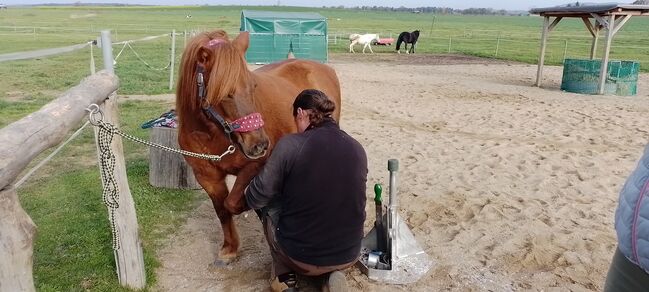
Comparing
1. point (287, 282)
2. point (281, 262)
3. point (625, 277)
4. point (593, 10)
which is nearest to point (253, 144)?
point (281, 262)

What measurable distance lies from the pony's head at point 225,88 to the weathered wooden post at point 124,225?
0.55m

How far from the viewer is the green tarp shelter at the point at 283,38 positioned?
1973 cm

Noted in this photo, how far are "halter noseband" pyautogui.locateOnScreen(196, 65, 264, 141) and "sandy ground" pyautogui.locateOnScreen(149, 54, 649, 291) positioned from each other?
1193 millimetres

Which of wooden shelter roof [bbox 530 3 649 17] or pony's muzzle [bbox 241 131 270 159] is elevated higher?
wooden shelter roof [bbox 530 3 649 17]

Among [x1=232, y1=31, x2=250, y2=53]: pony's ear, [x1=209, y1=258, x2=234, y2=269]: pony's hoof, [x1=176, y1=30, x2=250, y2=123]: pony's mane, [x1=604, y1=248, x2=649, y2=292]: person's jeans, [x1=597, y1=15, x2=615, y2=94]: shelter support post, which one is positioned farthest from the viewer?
[x1=597, y1=15, x2=615, y2=94]: shelter support post

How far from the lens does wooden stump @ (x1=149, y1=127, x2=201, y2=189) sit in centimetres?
519

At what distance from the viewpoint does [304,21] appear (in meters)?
20.4

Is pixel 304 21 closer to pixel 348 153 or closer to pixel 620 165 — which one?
pixel 620 165

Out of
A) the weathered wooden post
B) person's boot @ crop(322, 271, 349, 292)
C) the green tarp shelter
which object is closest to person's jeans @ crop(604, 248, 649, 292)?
person's boot @ crop(322, 271, 349, 292)

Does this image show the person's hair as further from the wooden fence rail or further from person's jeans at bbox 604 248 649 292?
person's jeans at bbox 604 248 649 292

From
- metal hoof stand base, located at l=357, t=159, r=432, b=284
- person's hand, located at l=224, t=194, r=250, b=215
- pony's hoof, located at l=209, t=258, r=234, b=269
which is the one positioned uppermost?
person's hand, located at l=224, t=194, r=250, b=215

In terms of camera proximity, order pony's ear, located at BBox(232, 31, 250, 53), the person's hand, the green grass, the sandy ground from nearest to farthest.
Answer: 1. pony's ear, located at BBox(232, 31, 250, 53)
2. the person's hand
3. the green grass
4. the sandy ground

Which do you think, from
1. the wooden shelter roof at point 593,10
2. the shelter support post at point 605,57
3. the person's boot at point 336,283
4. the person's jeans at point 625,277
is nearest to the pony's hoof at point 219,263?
the person's boot at point 336,283

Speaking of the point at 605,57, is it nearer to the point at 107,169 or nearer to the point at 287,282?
the point at 287,282
